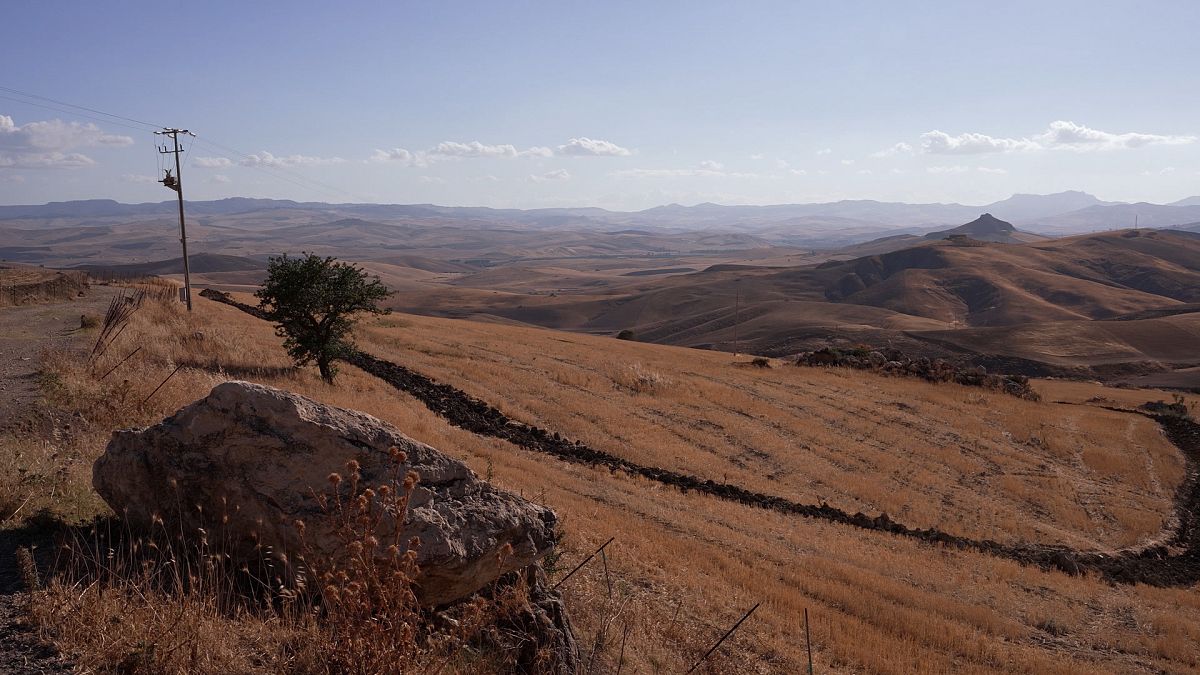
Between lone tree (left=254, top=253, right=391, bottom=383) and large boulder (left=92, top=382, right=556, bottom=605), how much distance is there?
56.8 feet

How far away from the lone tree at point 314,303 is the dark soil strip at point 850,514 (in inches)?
119

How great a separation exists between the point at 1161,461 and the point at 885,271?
454 feet

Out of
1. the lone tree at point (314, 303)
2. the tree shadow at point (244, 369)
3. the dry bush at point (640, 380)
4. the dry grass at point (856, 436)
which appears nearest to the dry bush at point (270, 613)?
the tree shadow at point (244, 369)

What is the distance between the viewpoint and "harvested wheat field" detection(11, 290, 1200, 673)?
8648mm

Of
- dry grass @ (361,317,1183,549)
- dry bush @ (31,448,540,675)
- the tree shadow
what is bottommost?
dry grass @ (361,317,1183,549)

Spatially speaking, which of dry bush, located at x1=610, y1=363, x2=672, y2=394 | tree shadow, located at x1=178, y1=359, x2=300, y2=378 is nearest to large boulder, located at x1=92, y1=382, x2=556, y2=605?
tree shadow, located at x1=178, y1=359, x2=300, y2=378

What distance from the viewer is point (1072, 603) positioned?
14.3 meters

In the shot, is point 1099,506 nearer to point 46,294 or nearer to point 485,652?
point 485,652

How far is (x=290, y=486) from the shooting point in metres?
5.70

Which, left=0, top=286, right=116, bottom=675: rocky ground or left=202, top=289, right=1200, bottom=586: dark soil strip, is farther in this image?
left=202, top=289, right=1200, bottom=586: dark soil strip

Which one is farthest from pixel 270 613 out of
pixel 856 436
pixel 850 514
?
pixel 856 436

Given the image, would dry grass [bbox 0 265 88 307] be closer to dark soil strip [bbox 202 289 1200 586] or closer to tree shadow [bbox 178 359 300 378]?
tree shadow [bbox 178 359 300 378]

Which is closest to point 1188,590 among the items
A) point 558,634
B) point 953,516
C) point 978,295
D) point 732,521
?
point 953,516

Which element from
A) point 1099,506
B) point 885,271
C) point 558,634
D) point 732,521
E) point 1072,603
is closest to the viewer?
point 558,634
